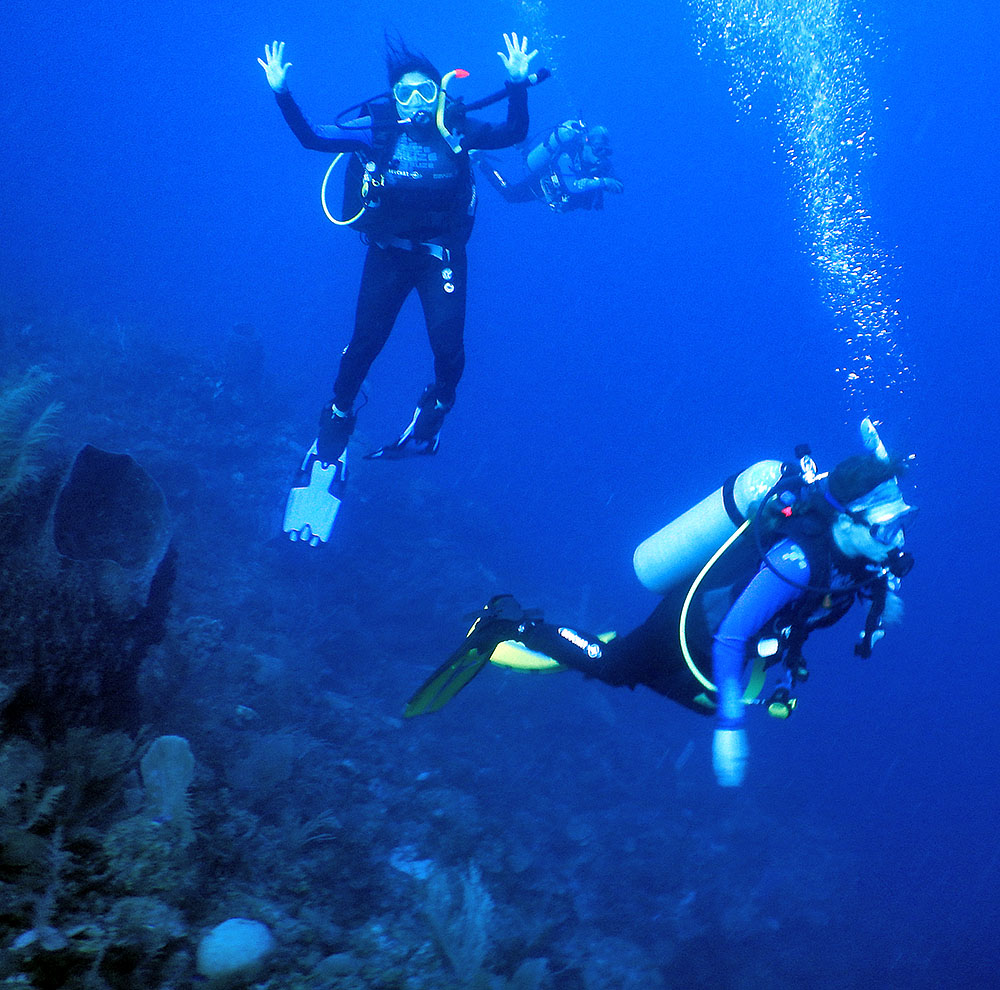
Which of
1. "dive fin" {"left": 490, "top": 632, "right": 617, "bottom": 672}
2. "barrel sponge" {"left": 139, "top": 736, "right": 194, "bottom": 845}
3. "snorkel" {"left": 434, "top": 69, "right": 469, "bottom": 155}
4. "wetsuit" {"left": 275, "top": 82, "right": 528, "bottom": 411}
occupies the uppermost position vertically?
"snorkel" {"left": 434, "top": 69, "right": 469, "bottom": 155}

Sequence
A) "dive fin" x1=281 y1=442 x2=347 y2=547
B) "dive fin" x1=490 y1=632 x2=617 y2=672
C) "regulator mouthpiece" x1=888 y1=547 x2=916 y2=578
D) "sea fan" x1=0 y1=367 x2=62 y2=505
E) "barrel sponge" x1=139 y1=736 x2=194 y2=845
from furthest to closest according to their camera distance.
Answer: "dive fin" x1=281 y1=442 x2=347 y2=547 < "dive fin" x1=490 y1=632 x2=617 y2=672 < "sea fan" x1=0 y1=367 x2=62 y2=505 < "regulator mouthpiece" x1=888 y1=547 x2=916 y2=578 < "barrel sponge" x1=139 y1=736 x2=194 y2=845

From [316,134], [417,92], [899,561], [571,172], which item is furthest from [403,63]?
[571,172]

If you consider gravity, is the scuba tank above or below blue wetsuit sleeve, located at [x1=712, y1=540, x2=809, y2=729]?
above

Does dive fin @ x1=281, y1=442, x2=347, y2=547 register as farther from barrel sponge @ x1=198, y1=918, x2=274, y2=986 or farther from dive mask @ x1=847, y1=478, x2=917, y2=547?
dive mask @ x1=847, y1=478, x2=917, y2=547

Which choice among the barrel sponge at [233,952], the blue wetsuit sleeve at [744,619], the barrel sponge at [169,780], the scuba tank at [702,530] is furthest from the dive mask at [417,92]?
the barrel sponge at [233,952]

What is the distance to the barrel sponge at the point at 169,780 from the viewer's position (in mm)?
2703

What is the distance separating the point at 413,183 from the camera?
4.80 metres

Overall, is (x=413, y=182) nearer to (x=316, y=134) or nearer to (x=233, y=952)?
(x=316, y=134)

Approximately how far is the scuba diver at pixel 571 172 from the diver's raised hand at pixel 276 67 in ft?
21.8

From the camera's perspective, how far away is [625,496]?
138 feet

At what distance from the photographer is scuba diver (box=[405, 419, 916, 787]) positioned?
10.1 feet

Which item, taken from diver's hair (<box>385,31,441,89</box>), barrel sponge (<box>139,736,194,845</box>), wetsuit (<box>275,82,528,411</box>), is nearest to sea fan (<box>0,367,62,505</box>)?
barrel sponge (<box>139,736,194,845</box>)

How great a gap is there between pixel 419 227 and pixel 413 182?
1.11ft

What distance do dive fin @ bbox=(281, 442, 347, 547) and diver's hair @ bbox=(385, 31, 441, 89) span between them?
3.28 meters
